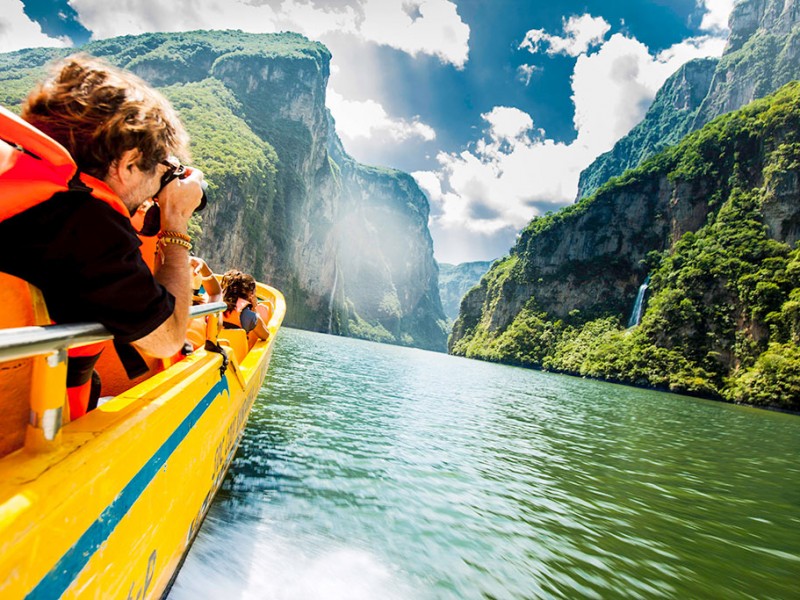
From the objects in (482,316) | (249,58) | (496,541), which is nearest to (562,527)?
(496,541)

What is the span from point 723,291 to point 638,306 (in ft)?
60.9

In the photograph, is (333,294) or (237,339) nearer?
(237,339)

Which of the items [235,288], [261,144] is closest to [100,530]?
[235,288]

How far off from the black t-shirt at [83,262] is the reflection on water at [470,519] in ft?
7.20

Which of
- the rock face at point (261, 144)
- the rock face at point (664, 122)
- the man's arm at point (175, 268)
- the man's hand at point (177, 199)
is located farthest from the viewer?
the rock face at point (664, 122)

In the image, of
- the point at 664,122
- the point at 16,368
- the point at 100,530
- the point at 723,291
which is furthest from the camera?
the point at 664,122

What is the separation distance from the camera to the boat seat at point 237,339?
4812 millimetres

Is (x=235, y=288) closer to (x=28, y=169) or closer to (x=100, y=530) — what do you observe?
(x=100, y=530)

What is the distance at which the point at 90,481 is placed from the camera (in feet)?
3.86

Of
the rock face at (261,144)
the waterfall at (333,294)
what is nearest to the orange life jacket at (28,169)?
the rock face at (261,144)

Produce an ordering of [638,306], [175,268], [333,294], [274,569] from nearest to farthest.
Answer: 1. [175,268]
2. [274,569]
3. [638,306]
4. [333,294]

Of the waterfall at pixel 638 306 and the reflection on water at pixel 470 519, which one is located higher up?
the waterfall at pixel 638 306

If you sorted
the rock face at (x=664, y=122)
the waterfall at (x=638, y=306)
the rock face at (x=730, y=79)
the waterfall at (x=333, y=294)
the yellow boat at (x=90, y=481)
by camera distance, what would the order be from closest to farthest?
the yellow boat at (x=90, y=481), the waterfall at (x=638, y=306), the rock face at (x=730, y=79), the waterfall at (x=333, y=294), the rock face at (x=664, y=122)

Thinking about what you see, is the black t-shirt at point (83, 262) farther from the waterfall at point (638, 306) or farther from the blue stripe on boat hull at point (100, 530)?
the waterfall at point (638, 306)
